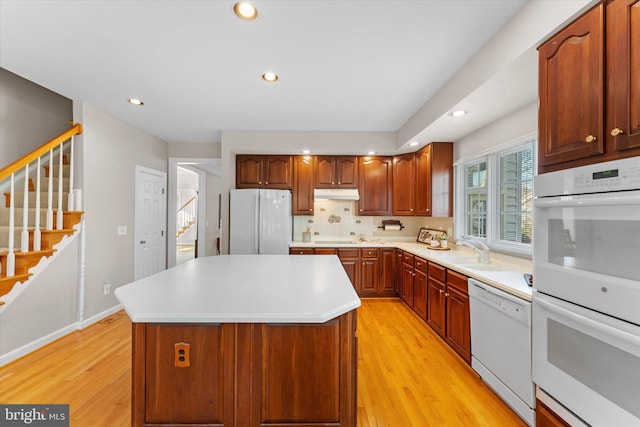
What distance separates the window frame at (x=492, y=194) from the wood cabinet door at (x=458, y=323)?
758mm

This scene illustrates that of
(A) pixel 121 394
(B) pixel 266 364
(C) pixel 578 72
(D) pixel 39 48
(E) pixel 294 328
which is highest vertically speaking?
(D) pixel 39 48

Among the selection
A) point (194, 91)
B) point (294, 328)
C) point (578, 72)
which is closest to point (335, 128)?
point (194, 91)

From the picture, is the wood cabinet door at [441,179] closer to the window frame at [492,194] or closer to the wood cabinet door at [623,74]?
the window frame at [492,194]

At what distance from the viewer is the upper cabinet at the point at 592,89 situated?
1110mm

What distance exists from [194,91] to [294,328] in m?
2.62

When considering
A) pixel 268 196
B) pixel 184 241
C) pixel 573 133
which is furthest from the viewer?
pixel 184 241

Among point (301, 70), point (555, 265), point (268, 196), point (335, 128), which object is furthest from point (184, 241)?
point (555, 265)

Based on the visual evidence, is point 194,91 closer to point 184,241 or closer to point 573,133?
point 573,133

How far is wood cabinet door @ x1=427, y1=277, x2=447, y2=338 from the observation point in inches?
108

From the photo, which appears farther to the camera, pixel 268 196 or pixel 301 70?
pixel 268 196

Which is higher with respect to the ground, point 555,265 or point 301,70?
point 301,70

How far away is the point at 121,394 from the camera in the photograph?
1.98 m

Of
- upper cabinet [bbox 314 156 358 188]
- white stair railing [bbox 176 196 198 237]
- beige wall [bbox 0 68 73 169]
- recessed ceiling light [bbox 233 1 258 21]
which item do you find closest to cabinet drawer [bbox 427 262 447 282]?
upper cabinet [bbox 314 156 358 188]

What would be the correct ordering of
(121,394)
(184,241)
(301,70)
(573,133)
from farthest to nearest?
(184,241) < (301,70) < (121,394) < (573,133)
